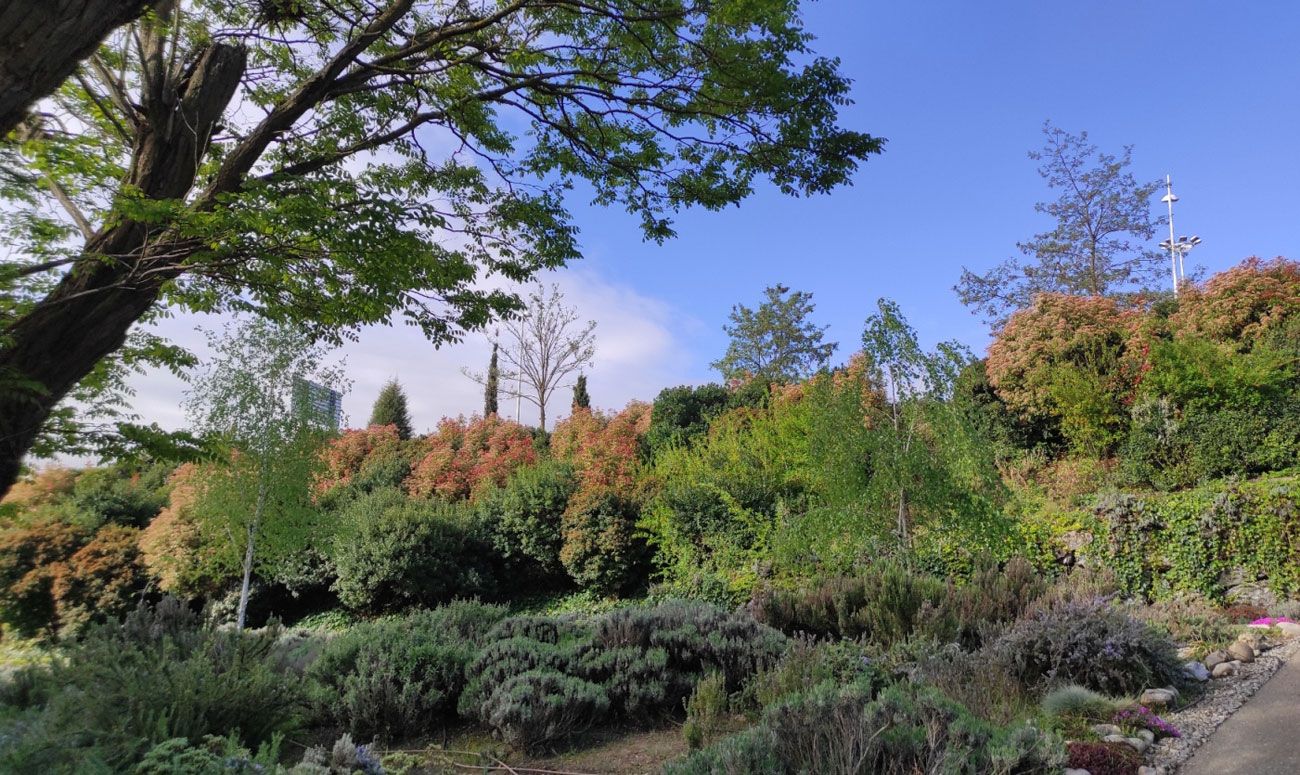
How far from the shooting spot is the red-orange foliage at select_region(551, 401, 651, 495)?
492 inches

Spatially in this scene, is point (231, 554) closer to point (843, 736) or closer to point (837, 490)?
point (837, 490)

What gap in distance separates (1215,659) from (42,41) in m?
7.90

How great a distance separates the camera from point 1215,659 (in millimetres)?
5145

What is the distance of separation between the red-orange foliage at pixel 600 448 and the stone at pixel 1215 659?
27.2 ft

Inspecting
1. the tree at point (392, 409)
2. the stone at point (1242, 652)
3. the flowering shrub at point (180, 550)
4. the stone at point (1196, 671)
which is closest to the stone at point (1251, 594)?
the stone at point (1242, 652)

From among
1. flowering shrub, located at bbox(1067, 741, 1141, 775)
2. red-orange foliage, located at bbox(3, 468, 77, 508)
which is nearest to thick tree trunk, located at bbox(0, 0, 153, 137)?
flowering shrub, located at bbox(1067, 741, 1141, 775)

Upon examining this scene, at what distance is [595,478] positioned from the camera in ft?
40.7

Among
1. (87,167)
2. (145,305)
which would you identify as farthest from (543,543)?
(87,167)

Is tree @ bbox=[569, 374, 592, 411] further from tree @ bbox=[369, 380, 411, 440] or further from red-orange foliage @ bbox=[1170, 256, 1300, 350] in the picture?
red-orange foliage @ bbox=[1170, 256, 1300, 350]

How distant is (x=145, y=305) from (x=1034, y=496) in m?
11.4

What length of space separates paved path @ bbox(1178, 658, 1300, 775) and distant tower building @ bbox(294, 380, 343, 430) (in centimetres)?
1120

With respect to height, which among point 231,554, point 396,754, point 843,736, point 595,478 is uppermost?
point 595,478

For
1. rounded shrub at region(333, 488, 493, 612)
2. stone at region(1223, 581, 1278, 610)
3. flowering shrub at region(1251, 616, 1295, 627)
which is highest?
rounded shrub at region(333, 488, 493, 612)

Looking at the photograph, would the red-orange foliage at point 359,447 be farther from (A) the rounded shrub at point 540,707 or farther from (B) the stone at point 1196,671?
(B) the stone at point 1196,671
